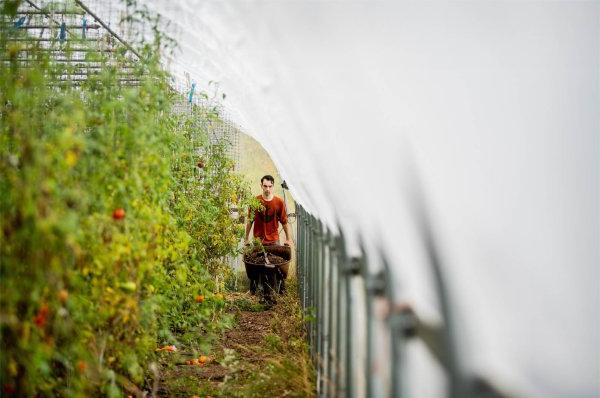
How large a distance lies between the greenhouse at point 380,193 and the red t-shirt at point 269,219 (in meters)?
3.67

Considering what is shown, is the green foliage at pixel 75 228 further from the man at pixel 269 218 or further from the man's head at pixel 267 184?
the man at pixel 269 218

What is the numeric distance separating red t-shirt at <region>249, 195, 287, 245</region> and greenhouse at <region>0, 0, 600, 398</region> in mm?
3669

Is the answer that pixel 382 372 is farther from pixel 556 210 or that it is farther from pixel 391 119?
pixel 556 210

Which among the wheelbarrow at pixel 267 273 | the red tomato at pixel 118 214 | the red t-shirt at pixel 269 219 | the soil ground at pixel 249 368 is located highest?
the red t-shirt at pixel 269 219

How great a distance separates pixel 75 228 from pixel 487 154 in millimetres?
1323

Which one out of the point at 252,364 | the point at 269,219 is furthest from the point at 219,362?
the point at 269,219

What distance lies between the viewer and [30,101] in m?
2.07

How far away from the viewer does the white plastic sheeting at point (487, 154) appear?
795 mm

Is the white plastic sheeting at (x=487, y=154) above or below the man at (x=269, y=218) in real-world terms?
below

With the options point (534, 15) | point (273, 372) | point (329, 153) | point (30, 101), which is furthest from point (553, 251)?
point (273, 372)

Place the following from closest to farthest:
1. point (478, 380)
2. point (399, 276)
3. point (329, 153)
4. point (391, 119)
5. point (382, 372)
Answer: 1. point (478, 380)
2. point (391, 119)
3. point (399, 276)
4. point (382, 372)
5. point (329, 153)

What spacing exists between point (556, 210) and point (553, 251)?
0.06 meters

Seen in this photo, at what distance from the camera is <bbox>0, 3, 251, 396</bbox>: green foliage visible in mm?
1770

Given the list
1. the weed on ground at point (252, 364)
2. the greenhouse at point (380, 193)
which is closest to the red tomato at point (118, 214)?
the greenhouse at point (380, 193)
